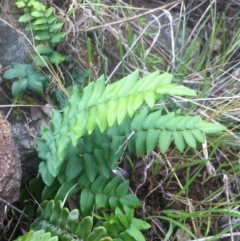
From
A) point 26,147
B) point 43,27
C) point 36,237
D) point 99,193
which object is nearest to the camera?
point 36,237

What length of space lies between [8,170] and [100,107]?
0.36m

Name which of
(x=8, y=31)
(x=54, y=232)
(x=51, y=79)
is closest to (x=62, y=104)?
(x=51, y=79)

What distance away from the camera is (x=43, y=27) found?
188 centimetres

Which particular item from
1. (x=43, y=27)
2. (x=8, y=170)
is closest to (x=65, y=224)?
Result: (x=8, y=170)

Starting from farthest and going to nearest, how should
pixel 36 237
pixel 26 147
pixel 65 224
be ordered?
pixel 26 147, pixel 65 224, pixel 36 237

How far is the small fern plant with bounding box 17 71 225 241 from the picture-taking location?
144cm

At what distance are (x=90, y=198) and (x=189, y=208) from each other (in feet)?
1.24

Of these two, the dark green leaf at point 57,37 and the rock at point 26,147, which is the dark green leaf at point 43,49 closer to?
the dark green leaf at point 57,37

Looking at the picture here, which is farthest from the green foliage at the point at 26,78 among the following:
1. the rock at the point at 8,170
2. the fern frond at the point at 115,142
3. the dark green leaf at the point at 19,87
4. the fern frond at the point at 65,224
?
the fern frond at the point at 65,224

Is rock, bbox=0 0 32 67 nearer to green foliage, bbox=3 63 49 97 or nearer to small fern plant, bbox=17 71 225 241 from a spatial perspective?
green foliage, bbox=3 63 49 97

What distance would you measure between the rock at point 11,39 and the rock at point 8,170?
41cm

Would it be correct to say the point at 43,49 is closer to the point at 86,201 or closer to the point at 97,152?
the point at 97,152

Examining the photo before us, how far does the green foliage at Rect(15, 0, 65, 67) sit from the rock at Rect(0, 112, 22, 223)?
40 cm

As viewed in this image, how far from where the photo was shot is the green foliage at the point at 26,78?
70.4 inches
